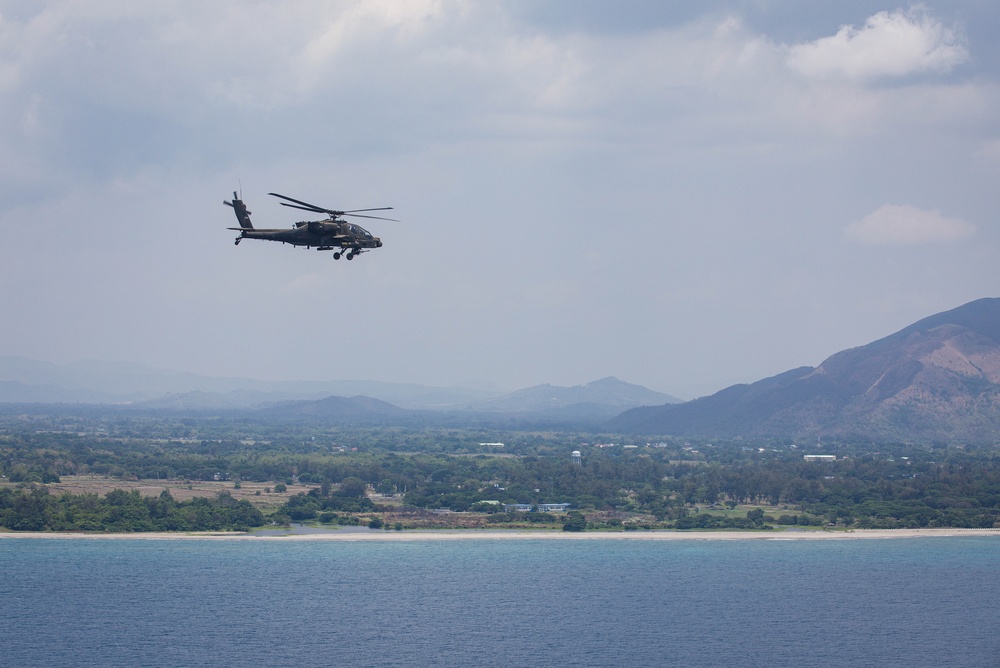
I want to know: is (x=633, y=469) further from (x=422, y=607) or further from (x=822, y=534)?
(x=422, y=607)

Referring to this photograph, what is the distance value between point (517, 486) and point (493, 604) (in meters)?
59.2

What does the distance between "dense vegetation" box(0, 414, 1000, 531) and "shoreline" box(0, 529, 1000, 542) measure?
2.30 metres

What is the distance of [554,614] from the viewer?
6981 centimetres

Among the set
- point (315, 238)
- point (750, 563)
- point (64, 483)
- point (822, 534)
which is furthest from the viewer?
point (64, 483)

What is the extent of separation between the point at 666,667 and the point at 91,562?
45141mm

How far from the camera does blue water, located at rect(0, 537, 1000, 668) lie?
60.4 m

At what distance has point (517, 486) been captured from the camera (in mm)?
130875

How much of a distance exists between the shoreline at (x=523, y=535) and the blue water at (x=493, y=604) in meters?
2.09

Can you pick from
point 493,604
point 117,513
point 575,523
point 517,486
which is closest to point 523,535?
point 575,523

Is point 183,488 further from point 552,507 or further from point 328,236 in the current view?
point 328,236

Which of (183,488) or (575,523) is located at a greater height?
(183,488)

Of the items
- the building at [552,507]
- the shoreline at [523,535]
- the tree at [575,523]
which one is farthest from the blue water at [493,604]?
the building at [552,507]

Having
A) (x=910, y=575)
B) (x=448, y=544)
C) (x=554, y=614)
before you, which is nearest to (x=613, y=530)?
(x=448, y=544)

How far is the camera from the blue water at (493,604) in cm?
6041
